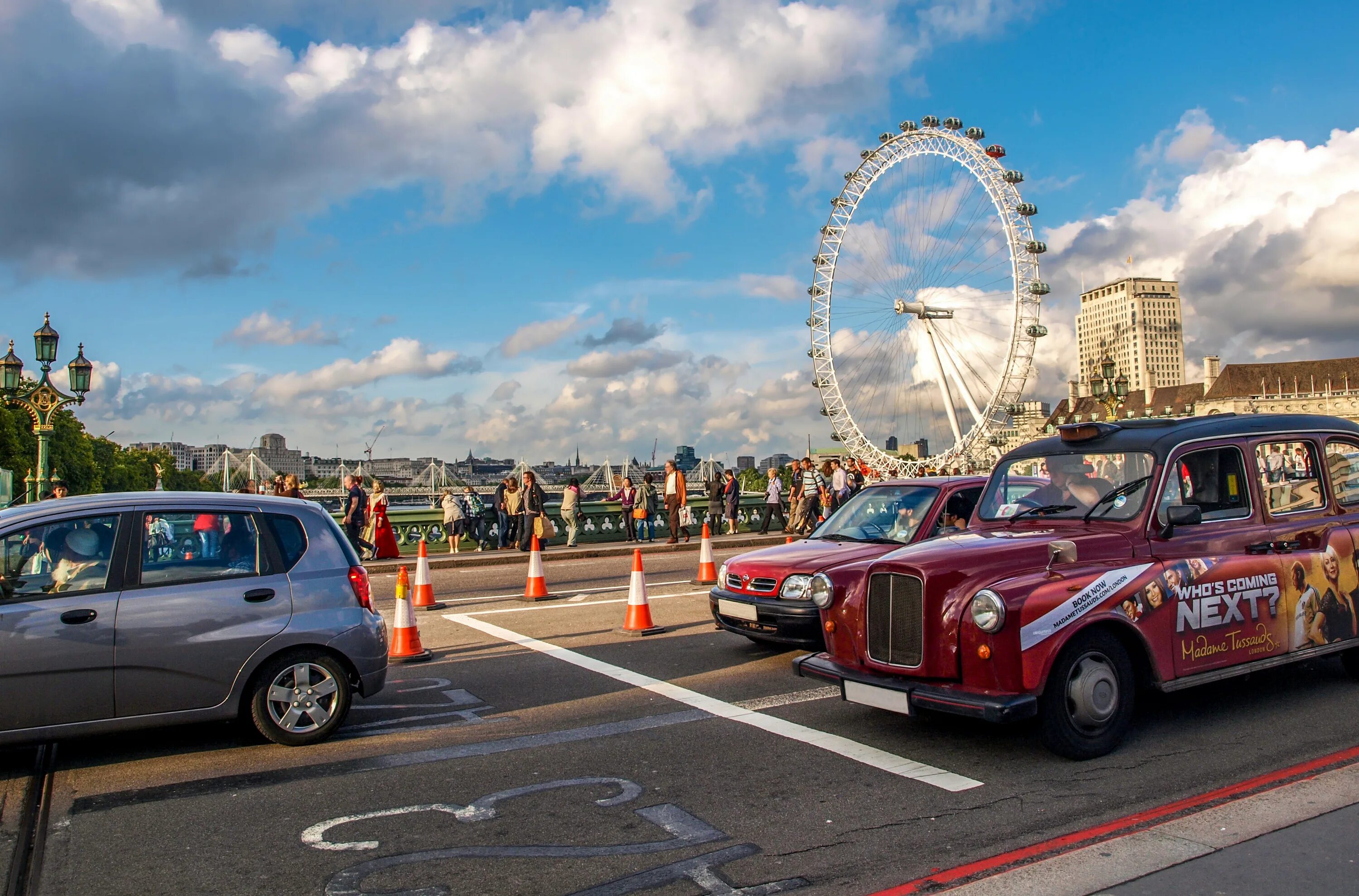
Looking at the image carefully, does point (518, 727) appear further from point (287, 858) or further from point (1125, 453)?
point (1125, 453)

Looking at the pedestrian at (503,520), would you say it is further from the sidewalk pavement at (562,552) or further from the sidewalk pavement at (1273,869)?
the sidewalk pavement at (1273,869)

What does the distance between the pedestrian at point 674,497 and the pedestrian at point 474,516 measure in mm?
4262

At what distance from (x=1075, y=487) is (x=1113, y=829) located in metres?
2.63

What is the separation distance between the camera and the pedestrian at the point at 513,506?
22.5 metres

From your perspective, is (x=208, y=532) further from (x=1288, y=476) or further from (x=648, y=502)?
(x=648, y=502)

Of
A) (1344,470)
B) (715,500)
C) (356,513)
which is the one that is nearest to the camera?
(1344,470)

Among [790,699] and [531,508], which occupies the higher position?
[531,508]

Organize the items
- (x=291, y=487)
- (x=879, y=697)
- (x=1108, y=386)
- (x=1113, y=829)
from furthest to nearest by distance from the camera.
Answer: (x=1108, y=386) → (x=291, y=487) → (x=879, y=697) → (x=1113, y=829)

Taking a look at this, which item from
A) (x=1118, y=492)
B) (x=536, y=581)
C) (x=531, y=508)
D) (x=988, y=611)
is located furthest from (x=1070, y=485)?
(x=531, y=508)

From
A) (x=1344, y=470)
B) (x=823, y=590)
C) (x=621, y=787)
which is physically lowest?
(x=621, y=787)

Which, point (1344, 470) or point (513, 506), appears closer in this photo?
point (1344, 470)

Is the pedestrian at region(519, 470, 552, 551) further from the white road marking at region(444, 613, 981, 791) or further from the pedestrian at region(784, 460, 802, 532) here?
the white road marking at region(444, 613, 981, 791)

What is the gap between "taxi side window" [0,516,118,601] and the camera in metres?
5.99

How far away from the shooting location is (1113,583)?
5.82 meters
